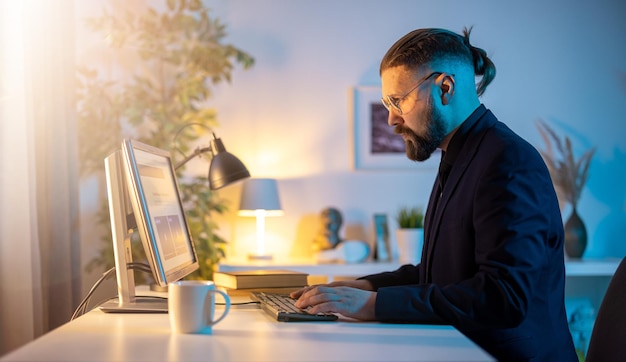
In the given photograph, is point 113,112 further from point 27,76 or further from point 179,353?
point 179,353

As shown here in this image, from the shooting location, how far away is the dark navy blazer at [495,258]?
4.74ft

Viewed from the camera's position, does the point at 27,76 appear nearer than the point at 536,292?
No

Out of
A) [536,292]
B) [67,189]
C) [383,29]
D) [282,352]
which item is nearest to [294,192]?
[383,29]

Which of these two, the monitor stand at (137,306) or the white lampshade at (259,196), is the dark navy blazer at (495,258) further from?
the white lampshade at (259,196)

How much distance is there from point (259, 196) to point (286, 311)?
8.24 feet

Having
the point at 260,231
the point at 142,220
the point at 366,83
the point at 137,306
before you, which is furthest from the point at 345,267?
the point at 142,220

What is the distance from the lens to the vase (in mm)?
4141

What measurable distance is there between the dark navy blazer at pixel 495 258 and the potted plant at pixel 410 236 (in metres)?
2.25

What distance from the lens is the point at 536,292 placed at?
1596 mm

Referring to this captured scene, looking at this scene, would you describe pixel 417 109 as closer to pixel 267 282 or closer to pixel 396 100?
pixel 396 100

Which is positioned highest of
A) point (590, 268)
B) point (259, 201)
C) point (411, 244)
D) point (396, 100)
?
point (396, 100)

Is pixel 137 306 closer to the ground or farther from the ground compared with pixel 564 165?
closer to the ground

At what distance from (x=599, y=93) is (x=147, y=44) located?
2.80 meters

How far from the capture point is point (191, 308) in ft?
4.43
